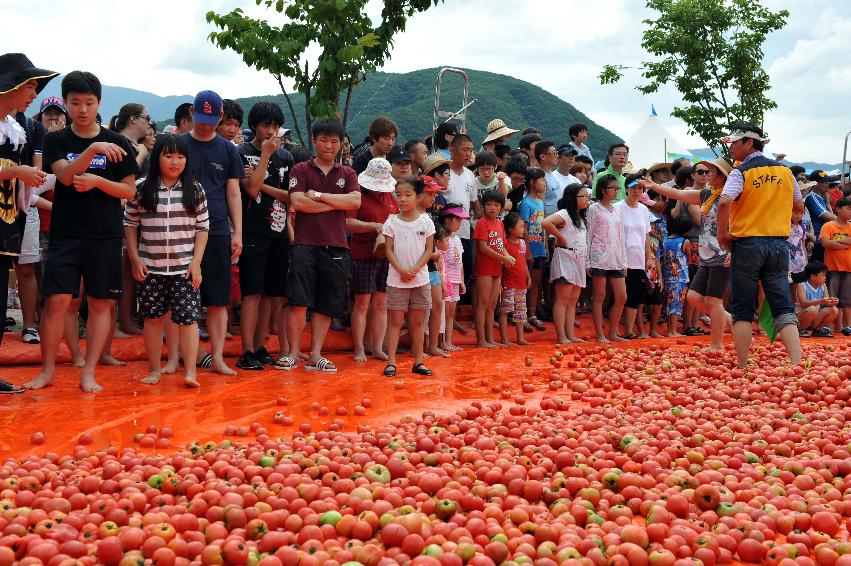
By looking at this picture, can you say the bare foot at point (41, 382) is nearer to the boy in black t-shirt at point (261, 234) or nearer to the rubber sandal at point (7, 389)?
the rubber sandal at point (7, 389)

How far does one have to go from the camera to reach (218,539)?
307cm

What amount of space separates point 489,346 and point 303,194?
2888 mm

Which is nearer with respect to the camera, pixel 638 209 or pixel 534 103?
pixel 638 209

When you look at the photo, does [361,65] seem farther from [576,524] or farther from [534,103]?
[534,103]

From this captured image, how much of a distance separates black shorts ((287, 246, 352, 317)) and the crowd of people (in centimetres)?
1

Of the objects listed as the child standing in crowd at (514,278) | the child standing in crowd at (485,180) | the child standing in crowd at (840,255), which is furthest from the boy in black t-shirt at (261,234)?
the child standing in crowd at (840,255)

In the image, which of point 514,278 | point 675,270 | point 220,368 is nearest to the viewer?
point 220,368

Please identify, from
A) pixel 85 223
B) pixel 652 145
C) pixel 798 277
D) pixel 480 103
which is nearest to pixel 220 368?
pixel 85 223

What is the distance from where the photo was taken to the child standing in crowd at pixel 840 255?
37.9 feet

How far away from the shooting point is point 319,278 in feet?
23.0

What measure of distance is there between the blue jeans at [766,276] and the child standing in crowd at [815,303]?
4714 mm

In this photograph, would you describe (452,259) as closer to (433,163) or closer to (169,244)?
(433,163)

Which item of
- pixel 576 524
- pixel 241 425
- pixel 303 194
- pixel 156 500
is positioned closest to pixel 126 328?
pixel 303 194

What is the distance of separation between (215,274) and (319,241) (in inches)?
37.3
